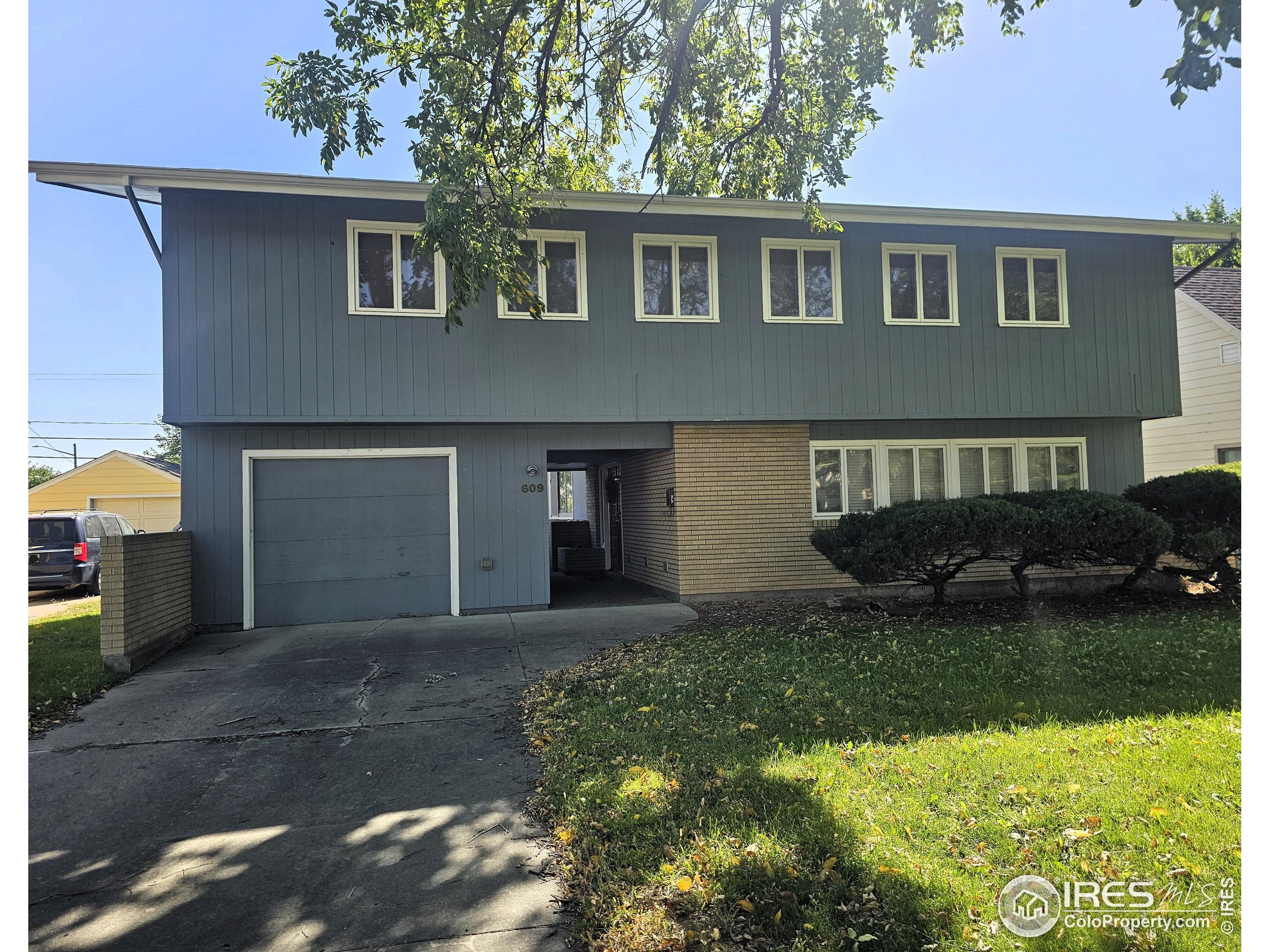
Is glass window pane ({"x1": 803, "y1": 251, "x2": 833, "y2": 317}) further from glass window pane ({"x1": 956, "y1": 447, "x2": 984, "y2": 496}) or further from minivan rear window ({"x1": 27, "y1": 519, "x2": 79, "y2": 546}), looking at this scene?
minivan rear window ({"x1": 27, "y1": 519, "x2": 79, "y2": 546})

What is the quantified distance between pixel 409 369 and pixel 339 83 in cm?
417

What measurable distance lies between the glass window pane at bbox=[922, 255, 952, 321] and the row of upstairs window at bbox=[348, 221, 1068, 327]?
0.06 feet

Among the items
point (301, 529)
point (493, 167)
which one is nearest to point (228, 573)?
point (301, 529)

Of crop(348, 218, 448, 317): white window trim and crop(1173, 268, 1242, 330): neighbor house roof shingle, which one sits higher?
crop(1173, 268, 1242, 330): neighbor house roof shingle

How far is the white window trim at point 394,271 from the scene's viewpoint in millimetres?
10492

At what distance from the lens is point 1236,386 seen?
1705 centimetres

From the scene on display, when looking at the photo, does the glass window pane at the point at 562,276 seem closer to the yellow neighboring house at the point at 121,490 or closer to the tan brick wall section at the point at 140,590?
the tan brick wall section at the point at 140,590

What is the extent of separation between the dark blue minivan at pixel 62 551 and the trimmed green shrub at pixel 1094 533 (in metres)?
16.9

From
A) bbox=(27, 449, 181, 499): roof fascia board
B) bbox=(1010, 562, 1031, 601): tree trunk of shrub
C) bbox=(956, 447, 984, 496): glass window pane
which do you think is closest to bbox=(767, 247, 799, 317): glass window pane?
bbox=(956, 447, 984, 496): glass window pane

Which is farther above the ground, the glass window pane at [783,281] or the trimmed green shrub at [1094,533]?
the glass window pane at [783,281]

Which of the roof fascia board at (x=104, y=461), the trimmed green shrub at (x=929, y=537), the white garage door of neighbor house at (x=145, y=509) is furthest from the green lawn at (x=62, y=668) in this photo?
the roof fascia board at (x=104, y=461)

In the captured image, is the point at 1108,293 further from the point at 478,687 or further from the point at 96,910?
the point at 96,910

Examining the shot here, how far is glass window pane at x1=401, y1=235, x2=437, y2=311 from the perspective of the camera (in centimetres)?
1071

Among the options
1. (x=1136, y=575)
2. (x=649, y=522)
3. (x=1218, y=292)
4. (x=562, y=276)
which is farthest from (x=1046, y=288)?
(x=1218, y=292)
